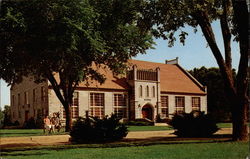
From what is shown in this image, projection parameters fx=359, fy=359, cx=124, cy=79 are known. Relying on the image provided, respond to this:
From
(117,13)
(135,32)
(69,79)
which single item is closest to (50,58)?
(117,13)

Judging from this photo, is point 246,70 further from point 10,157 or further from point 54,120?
point 54,120

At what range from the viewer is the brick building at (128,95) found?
27859 millimetres

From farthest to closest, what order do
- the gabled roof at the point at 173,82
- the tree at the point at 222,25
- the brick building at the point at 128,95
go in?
the gabled roof at the point at 173,82 → the brick building at the point at 128,95 → the tree at the point at 222,25

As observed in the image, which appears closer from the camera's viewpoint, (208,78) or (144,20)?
(144,20)

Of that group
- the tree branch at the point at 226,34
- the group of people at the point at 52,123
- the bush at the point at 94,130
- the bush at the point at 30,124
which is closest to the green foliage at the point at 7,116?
the bush at the point at 30,124

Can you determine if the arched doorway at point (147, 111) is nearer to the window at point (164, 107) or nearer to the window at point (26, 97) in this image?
the window at point (164, 107)

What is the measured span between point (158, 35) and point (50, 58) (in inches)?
169

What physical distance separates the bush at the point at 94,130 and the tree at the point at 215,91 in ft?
20.6

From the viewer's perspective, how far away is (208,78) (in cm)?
2284

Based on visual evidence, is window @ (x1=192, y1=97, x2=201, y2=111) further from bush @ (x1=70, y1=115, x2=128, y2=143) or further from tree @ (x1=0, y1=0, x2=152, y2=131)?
bush @ (x1=70, y1=115, x2=128, y2=143)

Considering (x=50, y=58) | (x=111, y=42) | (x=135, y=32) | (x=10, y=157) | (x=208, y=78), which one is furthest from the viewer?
(x=208, y=78)

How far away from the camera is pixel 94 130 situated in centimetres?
1485

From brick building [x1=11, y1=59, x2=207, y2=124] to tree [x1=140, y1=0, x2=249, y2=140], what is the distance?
40.0 feet

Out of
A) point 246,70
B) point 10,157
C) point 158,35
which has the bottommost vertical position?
point 10,157
